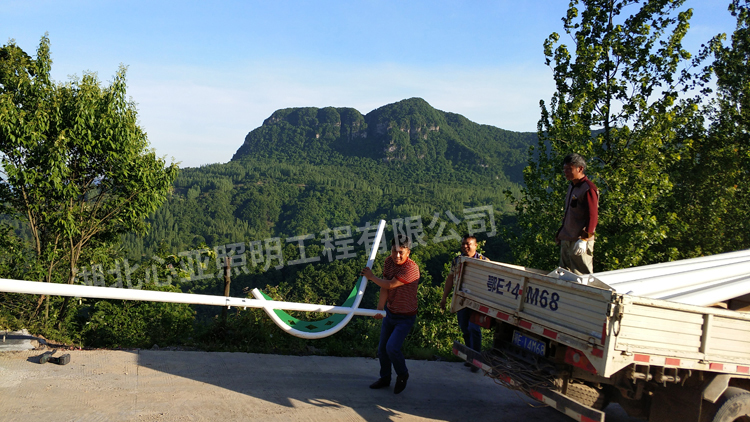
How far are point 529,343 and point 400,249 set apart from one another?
1.53 m

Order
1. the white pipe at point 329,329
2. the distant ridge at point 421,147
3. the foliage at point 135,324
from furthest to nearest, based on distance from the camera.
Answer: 1. the distant ridge at point 421,147
2. the foliage at point 135,324
3. the white pipe at point 329,329

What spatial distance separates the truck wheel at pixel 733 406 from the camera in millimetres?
4016

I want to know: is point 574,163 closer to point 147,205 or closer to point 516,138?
point 147,205

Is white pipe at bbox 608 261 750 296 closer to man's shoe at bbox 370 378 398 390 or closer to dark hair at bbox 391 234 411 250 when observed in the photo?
dark hair at bbox 391 234 411 250

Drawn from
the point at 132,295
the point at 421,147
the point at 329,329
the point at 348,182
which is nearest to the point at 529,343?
the point at 329,329

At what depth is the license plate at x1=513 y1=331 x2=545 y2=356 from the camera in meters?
4.30

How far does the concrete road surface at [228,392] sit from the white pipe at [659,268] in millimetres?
1570

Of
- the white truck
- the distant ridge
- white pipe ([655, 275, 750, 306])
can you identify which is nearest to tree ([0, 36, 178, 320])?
the white truck

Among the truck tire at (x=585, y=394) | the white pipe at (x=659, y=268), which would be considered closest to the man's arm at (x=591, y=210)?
the white pipe at (x=659, y=268)

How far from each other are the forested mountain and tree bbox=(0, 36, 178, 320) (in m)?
50.5

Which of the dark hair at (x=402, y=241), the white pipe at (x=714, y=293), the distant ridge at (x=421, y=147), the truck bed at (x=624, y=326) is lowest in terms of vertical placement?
the truck bed at (x=624, y=326)

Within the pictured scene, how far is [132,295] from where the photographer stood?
4.77 meters

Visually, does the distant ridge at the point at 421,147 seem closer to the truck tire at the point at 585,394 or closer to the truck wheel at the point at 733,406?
the truck wheel at the point at 733,406

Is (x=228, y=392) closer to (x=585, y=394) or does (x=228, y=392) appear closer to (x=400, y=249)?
(x=400, y=249)
